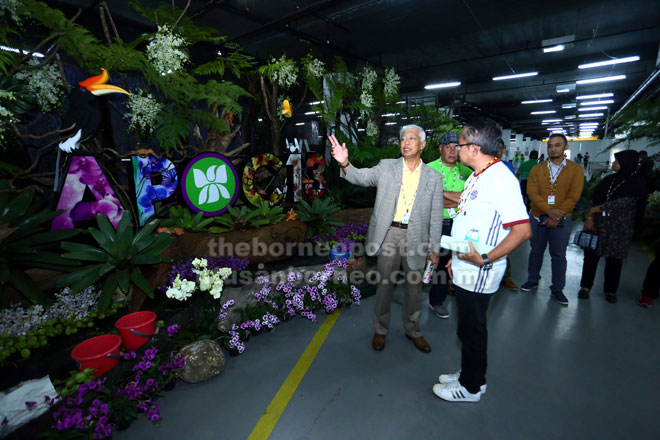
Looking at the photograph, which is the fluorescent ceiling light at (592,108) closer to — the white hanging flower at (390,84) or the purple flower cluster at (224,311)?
the white hanging flower at (390,84)

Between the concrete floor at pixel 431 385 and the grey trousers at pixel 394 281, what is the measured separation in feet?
0.82

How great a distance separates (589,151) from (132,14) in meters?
32.9

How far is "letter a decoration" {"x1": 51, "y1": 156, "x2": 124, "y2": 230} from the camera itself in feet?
9.55

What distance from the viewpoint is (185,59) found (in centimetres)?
378

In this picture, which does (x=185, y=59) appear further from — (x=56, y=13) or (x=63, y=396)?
(x=63, y=396)

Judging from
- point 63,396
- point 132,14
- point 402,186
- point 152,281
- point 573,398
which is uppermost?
point 132,14

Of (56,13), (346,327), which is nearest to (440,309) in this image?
(346,327)

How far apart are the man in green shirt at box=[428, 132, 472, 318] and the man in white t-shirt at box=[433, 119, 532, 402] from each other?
1.24m

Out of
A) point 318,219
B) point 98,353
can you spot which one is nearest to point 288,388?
point 98,353

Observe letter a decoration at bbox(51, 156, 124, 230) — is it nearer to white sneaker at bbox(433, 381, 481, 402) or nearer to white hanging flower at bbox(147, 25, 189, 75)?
white hanging flower at bbox(147, 25, 189, 75)

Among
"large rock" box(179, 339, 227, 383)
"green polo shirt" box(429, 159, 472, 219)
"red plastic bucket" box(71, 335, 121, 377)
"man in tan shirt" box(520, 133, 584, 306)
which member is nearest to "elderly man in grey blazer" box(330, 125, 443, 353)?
"green polo shirt" box(429, 159, 472, 219)

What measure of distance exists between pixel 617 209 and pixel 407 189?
2890 millimetres

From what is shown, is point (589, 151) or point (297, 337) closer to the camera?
point (297, 337)

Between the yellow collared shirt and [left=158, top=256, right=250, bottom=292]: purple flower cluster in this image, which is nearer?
the yellow collared shirt
